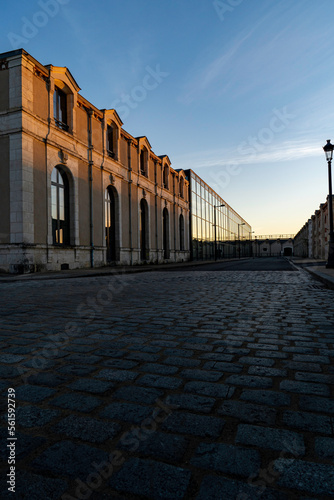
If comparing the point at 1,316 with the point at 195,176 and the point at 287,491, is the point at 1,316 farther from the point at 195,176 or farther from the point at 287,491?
the point at 195,176

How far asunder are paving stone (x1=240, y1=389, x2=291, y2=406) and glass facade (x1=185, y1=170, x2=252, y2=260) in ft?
138

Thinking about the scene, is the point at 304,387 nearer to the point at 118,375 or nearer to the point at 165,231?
the point at 118,375

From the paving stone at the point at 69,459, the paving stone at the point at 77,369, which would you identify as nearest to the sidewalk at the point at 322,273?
the paving stone at the point at 77,369

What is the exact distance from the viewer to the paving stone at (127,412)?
6.54 ft

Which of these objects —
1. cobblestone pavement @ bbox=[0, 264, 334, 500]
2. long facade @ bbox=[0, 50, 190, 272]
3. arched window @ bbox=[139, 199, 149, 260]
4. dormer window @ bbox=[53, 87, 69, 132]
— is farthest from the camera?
arched window @ bbox=[139, 199, 149, 260]

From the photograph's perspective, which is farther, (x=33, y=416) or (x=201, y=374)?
(x=201, y=374)

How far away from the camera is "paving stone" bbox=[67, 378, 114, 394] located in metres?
2.41

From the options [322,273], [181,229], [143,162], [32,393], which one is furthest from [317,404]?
[181,229]

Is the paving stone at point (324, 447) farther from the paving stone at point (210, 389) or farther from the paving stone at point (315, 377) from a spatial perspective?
the paving stone at point (315, 377)

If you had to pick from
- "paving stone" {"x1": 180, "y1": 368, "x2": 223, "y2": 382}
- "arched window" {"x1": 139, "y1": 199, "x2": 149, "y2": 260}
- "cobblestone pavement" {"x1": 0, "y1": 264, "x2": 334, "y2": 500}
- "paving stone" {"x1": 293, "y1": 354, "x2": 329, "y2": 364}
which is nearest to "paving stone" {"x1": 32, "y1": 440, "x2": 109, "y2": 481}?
"cobblestone pavement" {"x1": 0, "y1": 264, "x2": 334, "y2": 500}

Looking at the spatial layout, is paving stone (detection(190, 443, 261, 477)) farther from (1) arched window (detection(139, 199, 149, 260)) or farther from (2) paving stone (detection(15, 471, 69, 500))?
(1) arched window (detection(139, 199, 149, 260))

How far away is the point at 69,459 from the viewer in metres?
1.61

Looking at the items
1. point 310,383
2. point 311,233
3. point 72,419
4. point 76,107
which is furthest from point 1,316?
point 311,233

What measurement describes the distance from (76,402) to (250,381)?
4.30 ft
